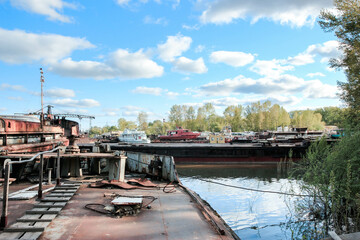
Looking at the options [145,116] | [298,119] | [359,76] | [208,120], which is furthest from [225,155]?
[145,116]

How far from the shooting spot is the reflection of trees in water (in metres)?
20.1

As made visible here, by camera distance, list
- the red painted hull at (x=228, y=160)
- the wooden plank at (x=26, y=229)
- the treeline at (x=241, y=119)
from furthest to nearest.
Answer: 1. the treeline at (x=241, y=119)
2. the red painted hull at (x=228, y=160)
3. the wooden plank at (x=26, y=229)

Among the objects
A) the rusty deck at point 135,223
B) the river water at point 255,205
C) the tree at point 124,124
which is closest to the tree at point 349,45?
the river water at point 255,205

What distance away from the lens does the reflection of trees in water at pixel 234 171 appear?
20.1 meters

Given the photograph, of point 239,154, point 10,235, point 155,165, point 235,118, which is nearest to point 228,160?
point 239,154

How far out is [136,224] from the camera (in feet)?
14.4

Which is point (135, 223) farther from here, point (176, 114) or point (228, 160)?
point (176, 114)

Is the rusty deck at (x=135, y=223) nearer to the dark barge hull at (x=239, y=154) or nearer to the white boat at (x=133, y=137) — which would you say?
the dark barge hull at (x=239, y=154)

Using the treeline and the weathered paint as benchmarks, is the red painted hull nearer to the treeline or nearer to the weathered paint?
the weathered paint

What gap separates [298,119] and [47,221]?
8447cm

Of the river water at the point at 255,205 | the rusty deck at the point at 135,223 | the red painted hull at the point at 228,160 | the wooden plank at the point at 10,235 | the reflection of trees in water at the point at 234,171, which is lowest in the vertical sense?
the reflection of trees in water at the point at 234,171

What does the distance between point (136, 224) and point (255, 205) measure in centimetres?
849

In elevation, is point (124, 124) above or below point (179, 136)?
above

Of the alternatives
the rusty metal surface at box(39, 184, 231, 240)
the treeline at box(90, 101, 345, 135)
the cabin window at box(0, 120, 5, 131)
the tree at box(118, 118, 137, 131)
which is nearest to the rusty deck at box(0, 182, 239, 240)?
the rusty metal surface at box(39, 184, 231, 240)
